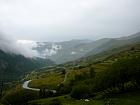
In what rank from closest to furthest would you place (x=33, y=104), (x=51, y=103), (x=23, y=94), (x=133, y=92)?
1. (x=133, y=92)
2. (x=51, y=103)
3. (x=33, y=104)
4. (x=23, y=94)

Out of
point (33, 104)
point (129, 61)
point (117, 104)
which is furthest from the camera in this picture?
point (33, 104)

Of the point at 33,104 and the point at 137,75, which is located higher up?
the point at 137,75

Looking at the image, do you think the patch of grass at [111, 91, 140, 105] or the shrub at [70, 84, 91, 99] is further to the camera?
the shrub at [70, 84, 91, 99]

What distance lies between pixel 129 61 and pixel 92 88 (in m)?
22.4

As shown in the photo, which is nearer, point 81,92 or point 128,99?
point 128,99

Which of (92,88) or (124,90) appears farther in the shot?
(92,88)

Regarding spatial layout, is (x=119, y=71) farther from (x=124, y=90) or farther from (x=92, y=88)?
(x=92, y=88)

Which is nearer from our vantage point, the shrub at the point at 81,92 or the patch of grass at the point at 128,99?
the patch of grass at the point at 128,99

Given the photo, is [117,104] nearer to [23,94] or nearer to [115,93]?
[115,93]

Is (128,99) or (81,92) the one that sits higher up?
(128,99)

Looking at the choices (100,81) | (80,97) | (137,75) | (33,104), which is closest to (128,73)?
(137,75)

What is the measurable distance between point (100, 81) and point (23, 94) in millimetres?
78618

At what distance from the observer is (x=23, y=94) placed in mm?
195375

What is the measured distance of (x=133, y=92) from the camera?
11681 cm
